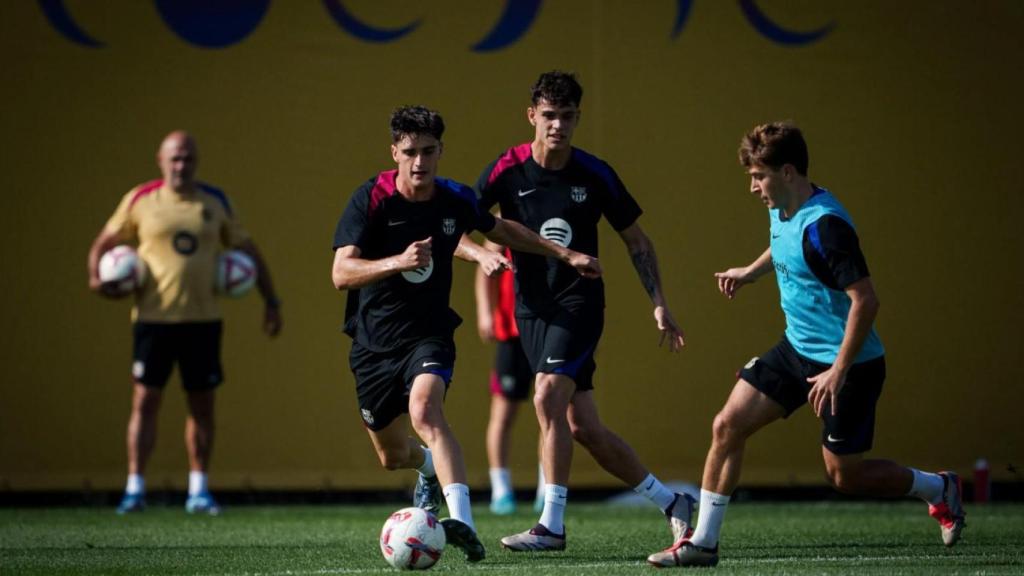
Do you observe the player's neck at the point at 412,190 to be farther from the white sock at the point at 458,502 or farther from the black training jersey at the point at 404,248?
the white sock at the point at 458,502

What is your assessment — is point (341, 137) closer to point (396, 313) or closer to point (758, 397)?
point (396, 313)

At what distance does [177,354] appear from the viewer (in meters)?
11.2

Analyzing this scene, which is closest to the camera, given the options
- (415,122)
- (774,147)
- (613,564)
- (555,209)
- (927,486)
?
(774,147)

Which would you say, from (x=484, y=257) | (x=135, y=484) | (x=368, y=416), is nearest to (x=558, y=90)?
(x=484, y=257)

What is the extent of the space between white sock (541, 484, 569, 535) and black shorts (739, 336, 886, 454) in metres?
1.26

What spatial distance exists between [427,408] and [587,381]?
3.98ft

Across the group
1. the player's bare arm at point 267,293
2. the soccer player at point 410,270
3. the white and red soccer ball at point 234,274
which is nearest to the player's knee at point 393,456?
the soccer player at point 410,270

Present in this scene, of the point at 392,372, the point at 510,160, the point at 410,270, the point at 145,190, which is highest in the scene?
the point at 510,160

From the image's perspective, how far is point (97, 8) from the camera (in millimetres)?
11938

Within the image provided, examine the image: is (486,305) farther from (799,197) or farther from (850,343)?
(850,343)

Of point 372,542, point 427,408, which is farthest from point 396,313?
point 372,542

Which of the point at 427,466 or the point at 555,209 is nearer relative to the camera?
the point at 555,209

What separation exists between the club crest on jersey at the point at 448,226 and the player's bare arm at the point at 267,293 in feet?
12.2

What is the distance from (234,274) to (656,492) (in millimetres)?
4159
